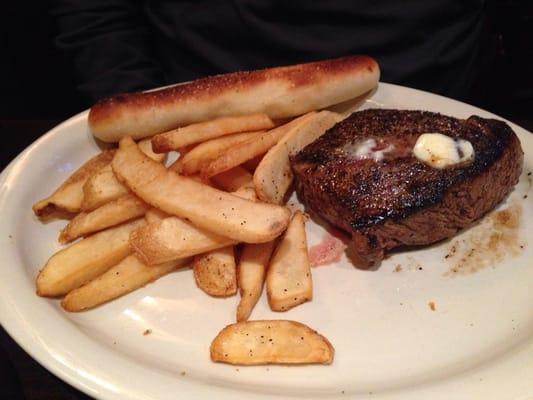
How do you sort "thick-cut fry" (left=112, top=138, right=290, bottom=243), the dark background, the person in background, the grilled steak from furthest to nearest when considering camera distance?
the dark background, the person in background, the grilled steak, "thick-cut fry" (left=112, top=138, right=290, bottom=243)

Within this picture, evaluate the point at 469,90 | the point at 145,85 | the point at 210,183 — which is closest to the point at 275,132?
the point at 210,183

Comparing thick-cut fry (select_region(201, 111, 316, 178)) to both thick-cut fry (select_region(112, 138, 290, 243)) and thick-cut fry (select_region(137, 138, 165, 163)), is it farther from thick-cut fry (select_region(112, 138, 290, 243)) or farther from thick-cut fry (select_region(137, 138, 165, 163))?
thick-cut fry (select_region(137, 138, 165, 163))

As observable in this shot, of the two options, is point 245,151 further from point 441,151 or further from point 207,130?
point 441,151

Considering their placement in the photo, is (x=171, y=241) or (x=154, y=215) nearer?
(x=171, y=241)

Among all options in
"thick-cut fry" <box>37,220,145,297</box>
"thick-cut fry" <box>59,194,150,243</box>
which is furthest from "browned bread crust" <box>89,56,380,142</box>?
"thick-cut fry" <box>37,220,145,297</box>

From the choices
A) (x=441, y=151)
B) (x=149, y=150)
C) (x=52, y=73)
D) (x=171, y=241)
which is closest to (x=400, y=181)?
(x=441, y=151)

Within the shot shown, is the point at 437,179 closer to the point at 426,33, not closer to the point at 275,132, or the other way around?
the point at 275,132

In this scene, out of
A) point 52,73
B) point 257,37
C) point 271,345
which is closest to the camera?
point 271,345
